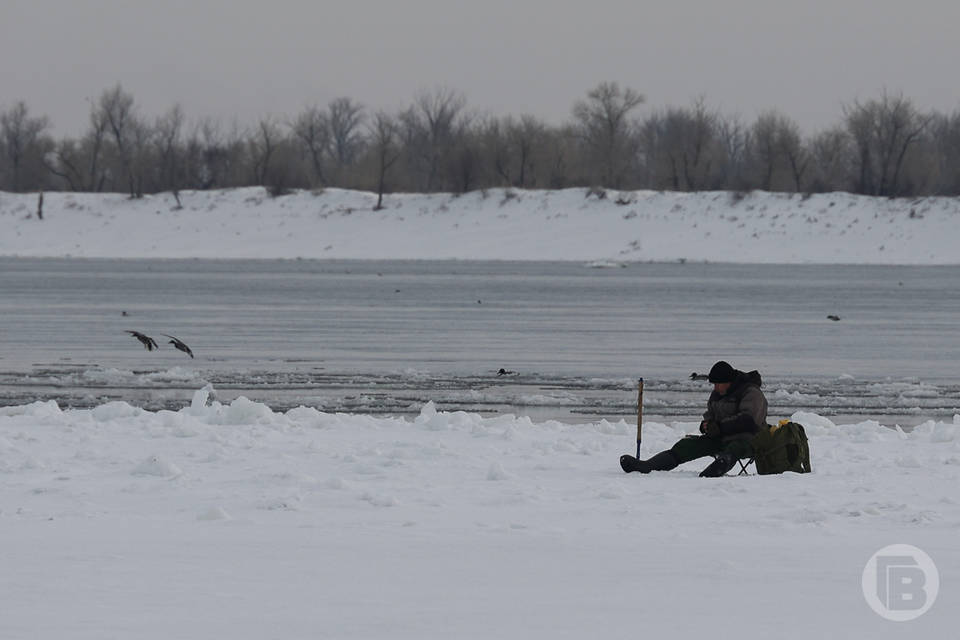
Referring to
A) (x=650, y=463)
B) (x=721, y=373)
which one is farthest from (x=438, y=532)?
(x=721, y=373)

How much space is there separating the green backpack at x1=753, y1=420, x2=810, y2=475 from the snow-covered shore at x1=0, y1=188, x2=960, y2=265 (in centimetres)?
6010

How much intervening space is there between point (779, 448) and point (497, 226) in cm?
7025

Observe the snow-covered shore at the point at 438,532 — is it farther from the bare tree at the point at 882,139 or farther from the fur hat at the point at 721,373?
the bare tree at the point at 882,139

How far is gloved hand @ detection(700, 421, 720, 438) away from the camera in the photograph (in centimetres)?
1116

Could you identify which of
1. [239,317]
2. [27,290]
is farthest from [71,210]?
[239,317]

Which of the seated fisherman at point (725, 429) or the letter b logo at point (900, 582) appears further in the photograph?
the seated fisherman at point (725, 429)

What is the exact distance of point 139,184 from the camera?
9206 cm

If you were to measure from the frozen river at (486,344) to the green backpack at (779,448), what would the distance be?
468cm

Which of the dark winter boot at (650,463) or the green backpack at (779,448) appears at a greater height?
the green backpack at (779,448)

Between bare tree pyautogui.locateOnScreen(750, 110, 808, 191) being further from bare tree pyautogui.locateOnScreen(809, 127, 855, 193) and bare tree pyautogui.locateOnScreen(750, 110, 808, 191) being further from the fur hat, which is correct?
the fur hat

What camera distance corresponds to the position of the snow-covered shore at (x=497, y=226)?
73.4 metres

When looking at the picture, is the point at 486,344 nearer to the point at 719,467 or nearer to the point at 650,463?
the point at 650,463

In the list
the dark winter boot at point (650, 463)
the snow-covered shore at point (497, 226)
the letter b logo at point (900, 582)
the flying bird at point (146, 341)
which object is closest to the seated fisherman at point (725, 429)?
the dark winter boot at point (650, 463)

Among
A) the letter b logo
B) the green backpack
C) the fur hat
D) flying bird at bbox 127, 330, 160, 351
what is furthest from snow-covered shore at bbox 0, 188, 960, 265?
the letter b logo
